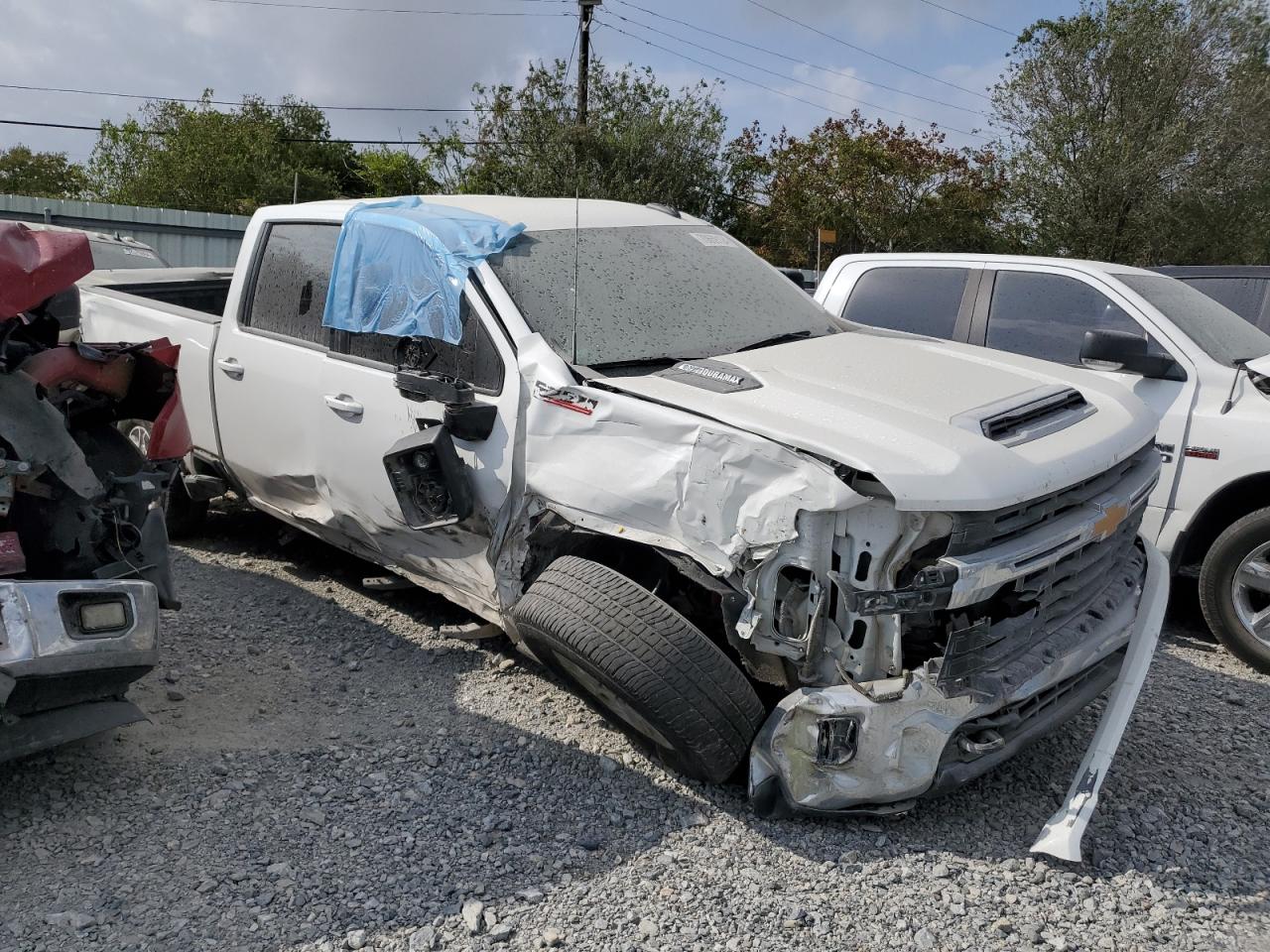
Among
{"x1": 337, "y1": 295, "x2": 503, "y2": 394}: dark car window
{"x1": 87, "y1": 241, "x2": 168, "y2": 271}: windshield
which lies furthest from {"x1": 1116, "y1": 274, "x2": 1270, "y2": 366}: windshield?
{"x1": 87, "y1": 241, "x2": 168, "y2": 271}: windshield

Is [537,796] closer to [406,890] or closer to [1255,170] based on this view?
[406,890]

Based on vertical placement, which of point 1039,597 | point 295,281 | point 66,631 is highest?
point 295,281

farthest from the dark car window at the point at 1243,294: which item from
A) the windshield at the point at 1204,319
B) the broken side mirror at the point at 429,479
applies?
the broken side mirror at the point at 429,479

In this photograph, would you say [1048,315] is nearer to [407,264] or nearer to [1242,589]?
[1242,589]

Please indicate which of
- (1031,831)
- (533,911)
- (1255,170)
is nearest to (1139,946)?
(1031,831)

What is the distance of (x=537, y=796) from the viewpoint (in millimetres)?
3387

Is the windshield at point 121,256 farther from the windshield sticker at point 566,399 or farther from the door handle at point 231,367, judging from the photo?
the windshield sticker at point 566,399

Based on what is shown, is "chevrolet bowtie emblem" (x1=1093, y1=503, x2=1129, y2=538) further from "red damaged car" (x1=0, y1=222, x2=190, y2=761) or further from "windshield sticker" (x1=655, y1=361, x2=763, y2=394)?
"red damaged car" (x1=0, y1=222, x2=190, y2=761)

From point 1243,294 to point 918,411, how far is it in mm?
4294

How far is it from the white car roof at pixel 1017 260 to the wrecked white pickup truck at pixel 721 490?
177 centimetres

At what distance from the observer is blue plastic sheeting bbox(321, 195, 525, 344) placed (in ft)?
13.2

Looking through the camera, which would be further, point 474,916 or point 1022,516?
point 1022,516

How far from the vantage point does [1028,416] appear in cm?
341

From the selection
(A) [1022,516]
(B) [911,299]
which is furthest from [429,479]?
(B) [911,299]
